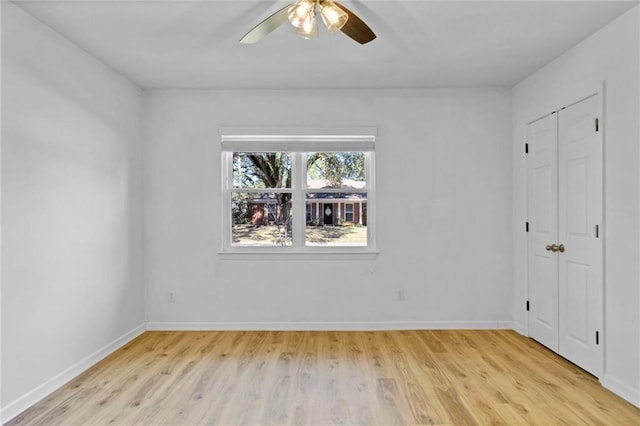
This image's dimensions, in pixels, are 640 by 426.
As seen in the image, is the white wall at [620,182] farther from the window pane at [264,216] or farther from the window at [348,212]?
the window pane at [264,216]

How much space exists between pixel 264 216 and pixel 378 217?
1.29 m

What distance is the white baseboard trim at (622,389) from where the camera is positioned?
2539 mm

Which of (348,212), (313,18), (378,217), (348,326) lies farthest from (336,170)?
(313,18)

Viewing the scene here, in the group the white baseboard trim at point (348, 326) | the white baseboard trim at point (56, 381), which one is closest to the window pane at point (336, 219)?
the white baseboard trim at point (348, 326)

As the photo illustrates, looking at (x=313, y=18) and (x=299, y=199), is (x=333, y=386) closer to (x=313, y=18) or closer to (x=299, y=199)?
(x=299, y=199)

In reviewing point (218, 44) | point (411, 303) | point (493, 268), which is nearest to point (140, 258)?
point (218, 44)

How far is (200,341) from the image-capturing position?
12.6 ft

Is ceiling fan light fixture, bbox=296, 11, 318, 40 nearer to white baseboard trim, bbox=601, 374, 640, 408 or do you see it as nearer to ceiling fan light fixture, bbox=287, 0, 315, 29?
ceiling fan light fixture, bbox=287, 0, 315, 29

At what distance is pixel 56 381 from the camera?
281cm

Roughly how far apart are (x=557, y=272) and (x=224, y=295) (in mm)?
3294

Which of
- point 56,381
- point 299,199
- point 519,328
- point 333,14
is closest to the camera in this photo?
point 333,14

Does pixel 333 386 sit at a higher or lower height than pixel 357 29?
lower

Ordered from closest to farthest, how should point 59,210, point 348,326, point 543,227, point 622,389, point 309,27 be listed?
1. point 309,27
2. point 622,389
3. point 59,210
4. point 543,227
5. point 348,326

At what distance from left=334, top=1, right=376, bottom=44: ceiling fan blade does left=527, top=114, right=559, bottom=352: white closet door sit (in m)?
2.09
